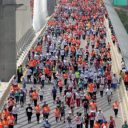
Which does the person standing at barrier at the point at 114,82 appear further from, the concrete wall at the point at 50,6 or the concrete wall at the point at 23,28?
the concrete wall at the point at 50,6

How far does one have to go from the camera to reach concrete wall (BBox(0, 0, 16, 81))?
39.0 metres

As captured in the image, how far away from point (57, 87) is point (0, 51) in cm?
587

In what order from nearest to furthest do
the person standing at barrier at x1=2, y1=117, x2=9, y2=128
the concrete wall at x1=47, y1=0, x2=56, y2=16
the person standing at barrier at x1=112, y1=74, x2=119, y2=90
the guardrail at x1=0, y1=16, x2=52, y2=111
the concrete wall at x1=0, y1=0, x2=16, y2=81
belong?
the person standing at barrier at x1=2, y1=117, x2=9, y2=128, the guardrail at x1=0, y1=16, x2=52, y2=111, the person standing at barrier at x1=112, y1=74, x2=119, y2=90, the concrete wall at x1=0, y1=0, x2=16, y2=81, the concrete wall at x1=47, y1=0, x2=56, y2=16

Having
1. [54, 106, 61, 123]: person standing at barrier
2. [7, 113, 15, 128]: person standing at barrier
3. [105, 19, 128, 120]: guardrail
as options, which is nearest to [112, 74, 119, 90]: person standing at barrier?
[105, 19, 128, 120]: guardrail

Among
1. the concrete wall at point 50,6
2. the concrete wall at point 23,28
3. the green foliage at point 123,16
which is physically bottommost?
the green foliage at point 123,16

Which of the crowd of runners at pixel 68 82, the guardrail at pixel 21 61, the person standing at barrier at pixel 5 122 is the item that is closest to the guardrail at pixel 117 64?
the crowd of runners at pixel 68 82

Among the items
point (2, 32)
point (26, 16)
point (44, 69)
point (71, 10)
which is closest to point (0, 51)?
point (2, 32)

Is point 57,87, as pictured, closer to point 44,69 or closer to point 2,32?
point 44,69

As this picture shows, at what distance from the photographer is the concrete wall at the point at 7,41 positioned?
39.0 metres

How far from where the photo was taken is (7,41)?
3959 centimetres

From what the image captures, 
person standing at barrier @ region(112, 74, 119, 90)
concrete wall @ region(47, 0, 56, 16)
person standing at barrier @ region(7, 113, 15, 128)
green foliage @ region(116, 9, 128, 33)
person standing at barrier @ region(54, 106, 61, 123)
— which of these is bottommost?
green foliage @ region(116, 9, 128, 33)

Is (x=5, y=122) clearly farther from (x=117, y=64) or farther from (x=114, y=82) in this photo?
(x=117, y=64)

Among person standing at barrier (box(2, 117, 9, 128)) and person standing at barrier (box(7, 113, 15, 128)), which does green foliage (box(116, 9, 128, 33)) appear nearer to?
person standing at barrier (box(7, 113, 15, 128))

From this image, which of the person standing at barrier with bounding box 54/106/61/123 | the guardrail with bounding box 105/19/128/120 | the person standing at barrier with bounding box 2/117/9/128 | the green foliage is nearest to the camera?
the person standing at barrier with bounding box 2/117/9/128
